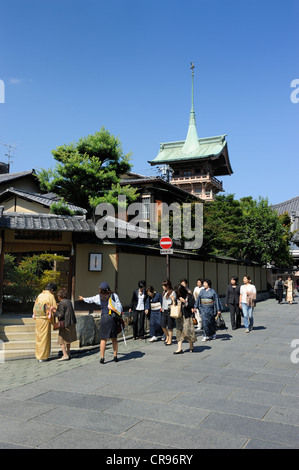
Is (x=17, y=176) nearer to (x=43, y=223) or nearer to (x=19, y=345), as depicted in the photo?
(x=43, y=223)

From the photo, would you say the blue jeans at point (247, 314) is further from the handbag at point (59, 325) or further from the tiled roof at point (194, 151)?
the tiled roof at point (194, 151)

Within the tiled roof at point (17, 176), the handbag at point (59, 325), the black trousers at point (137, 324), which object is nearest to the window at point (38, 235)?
the black trousers at point (137, 324)

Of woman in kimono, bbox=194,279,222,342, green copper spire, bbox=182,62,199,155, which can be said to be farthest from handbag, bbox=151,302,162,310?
green copper spire, bbox=182,62,199,155

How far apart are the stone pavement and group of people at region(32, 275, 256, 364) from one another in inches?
18.5

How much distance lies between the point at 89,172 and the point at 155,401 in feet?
32.4

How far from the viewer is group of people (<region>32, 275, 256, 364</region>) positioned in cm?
881

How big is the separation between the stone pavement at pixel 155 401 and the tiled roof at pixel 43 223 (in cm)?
407

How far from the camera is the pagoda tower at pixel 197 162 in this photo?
52969 mm

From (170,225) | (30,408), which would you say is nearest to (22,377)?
(30,408)

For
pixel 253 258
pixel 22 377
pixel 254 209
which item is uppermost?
pixel 254 209

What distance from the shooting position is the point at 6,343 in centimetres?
942
